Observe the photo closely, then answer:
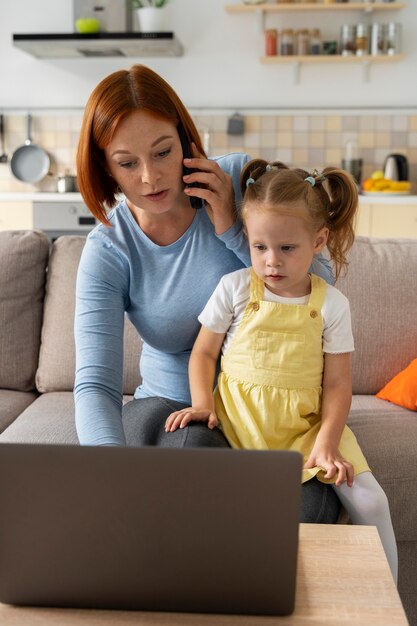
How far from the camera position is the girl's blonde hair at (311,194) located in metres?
1.50

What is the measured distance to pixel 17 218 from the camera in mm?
4719

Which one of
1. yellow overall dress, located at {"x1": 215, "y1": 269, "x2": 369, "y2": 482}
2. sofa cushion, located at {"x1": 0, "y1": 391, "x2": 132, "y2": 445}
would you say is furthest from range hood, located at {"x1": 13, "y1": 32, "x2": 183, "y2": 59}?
yellow overall dress, located at {"x1": 215, "y1": 269, "x2": 369, "y2": 482}

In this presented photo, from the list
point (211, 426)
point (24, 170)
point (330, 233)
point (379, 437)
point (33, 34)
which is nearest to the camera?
point (211, 426)

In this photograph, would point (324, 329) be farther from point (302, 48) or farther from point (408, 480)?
point (302, 48)

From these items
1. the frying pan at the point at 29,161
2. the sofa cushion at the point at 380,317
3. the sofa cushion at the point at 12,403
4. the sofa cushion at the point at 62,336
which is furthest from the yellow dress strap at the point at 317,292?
the frying pan at the point at 29,161

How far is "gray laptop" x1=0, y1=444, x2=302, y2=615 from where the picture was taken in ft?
2.67

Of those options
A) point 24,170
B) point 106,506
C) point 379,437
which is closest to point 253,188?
point 379,437

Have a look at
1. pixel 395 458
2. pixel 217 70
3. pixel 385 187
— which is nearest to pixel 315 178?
pixel 395 458

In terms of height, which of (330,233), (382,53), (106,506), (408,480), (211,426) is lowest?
(408,480)

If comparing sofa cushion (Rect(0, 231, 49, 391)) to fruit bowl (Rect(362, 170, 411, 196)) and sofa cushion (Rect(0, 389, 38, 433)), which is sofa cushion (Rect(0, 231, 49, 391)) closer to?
sofa cushion (Rect(0, 389, 38, 433))

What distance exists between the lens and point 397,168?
4.75 metres

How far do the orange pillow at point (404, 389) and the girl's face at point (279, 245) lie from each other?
2.08ft

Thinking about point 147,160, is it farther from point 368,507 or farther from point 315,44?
point 315,44

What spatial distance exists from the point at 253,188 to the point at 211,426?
0.45 metres
